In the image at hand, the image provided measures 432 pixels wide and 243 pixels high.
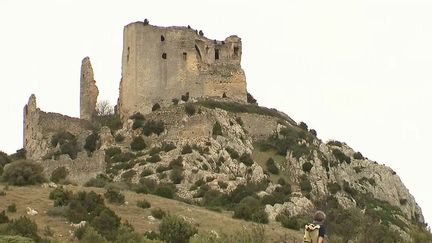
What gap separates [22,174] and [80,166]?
8890 millimetres

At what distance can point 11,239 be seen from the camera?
3694cm

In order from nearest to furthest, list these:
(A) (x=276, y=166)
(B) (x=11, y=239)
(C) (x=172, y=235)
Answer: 1. (B) (x=11, y=239)
2. (C) (x=172, y=235)
3. (A) (x=276, y=166)

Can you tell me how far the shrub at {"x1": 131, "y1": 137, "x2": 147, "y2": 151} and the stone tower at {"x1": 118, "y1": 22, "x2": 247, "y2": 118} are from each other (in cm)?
437

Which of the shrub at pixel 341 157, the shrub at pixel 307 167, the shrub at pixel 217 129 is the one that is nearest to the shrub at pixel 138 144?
the shrub at pixel 217 129

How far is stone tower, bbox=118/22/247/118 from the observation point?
71.6 meters

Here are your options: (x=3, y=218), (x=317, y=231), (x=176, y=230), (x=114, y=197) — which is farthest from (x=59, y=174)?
(x=317, y=231)

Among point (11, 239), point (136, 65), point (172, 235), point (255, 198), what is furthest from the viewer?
point (136, 65)

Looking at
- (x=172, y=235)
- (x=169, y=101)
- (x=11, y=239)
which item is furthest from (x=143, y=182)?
(x=11, y=239)

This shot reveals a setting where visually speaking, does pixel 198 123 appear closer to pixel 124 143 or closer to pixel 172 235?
pixel 124 143

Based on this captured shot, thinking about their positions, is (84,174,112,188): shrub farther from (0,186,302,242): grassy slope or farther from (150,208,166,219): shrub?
(150,208,166,219): shrub

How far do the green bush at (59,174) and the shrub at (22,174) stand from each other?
3.31 meters

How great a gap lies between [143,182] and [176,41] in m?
16.0

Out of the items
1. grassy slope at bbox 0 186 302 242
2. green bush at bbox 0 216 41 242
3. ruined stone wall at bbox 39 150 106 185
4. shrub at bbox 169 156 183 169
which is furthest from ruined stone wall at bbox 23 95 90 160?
green bush at bbox 0 216 41 242

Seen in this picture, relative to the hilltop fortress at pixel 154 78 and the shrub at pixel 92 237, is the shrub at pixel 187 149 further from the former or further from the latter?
the shrub at pixel 92 237
